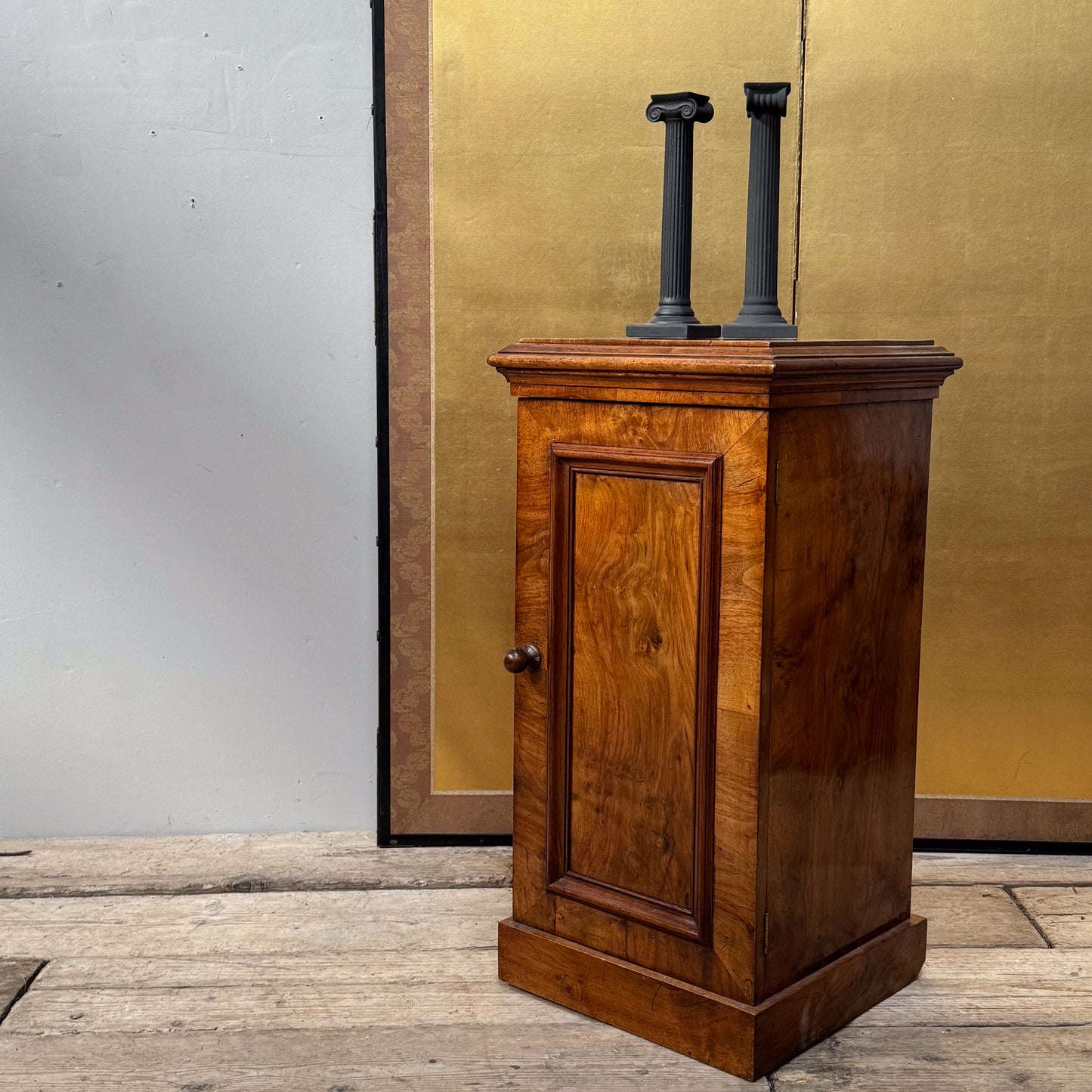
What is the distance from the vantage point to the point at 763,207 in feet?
6.97

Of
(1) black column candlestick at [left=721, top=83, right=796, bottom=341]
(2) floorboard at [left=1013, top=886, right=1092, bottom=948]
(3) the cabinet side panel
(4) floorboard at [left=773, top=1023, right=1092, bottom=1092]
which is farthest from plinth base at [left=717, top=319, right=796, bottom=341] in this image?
(2) floorboard at [left=1013, top=886, right=1092, bottom=948]

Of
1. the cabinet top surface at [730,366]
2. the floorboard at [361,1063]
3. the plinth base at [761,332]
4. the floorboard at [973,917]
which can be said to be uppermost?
the plinth base at [761,332]

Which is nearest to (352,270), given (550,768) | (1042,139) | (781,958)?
(550,768)

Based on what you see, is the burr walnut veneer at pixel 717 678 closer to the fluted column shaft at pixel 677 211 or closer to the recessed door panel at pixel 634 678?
the recessed door panel at pixel 634 678

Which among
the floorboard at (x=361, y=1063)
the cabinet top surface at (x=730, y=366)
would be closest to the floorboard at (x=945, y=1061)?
the floorboard at (x=361, y=1063)

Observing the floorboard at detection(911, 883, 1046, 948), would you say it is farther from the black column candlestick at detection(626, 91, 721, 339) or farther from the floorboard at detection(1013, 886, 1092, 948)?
the black column candlestick at detection(626, 91, 721, 339)

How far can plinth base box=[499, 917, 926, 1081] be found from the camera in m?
2.05

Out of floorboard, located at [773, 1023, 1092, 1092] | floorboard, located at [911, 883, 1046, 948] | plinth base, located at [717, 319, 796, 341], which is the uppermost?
plinth base, located at [717, 319, 796, 341]

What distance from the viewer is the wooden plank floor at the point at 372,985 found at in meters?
2.05

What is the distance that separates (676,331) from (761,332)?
0.42 ft

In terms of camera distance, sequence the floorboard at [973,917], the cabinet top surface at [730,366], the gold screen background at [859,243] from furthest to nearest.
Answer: the gold screen background at [859,243] → the floorboard at [973,917] → the cabinet top surface at [730,366]

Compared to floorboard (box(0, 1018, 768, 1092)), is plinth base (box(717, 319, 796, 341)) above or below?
above

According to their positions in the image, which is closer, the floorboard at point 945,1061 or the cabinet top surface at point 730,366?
the cabinet top surface at point 730,366

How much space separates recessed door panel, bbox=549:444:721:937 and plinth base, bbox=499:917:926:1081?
0.10 metres
